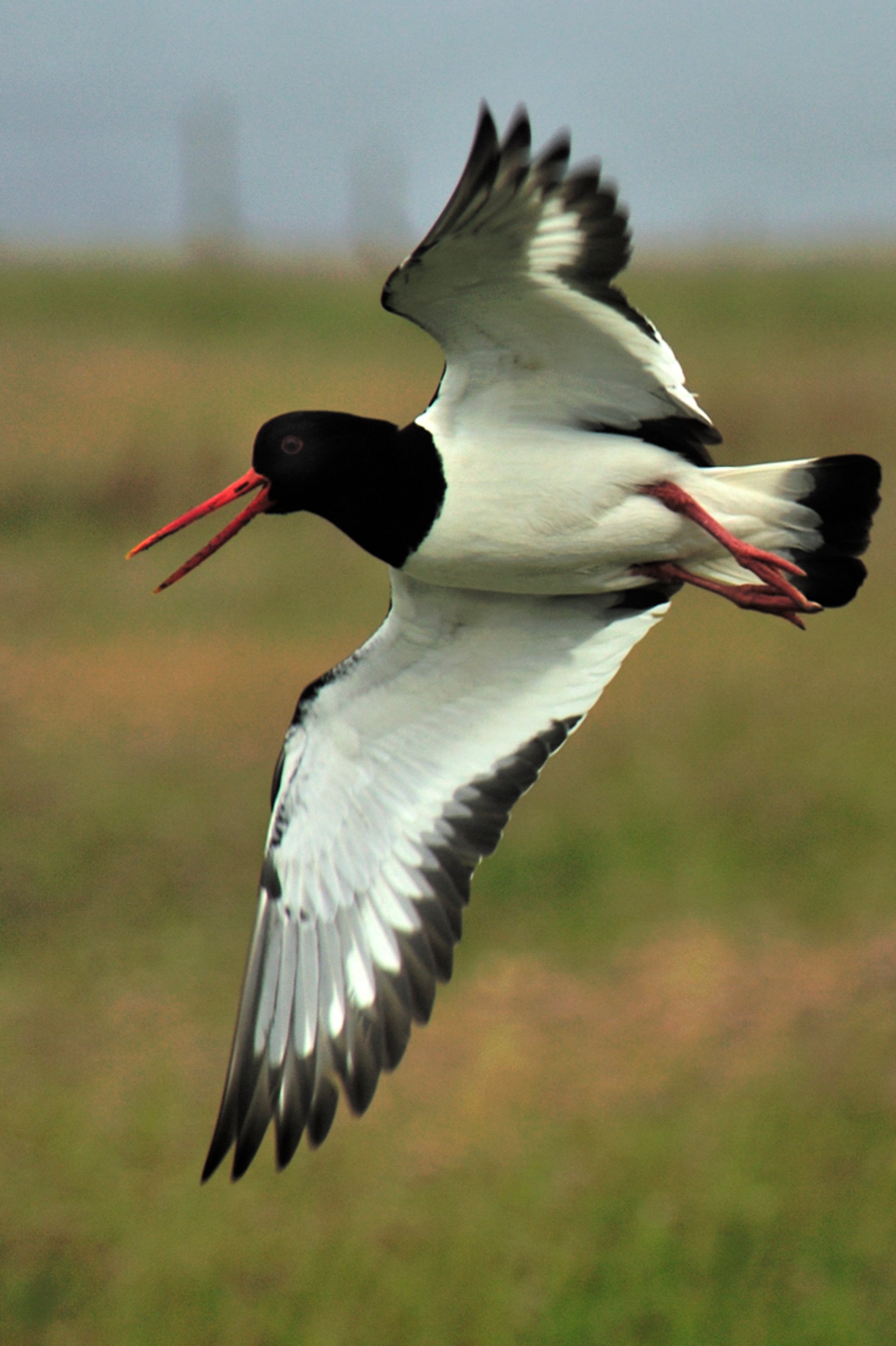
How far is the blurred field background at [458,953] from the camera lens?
993cm

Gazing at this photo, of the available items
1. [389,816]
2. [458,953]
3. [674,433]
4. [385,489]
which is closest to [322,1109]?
[389,816]

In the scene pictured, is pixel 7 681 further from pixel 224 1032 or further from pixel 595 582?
pixel 595 582

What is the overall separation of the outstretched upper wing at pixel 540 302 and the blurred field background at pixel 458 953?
21.8 feet

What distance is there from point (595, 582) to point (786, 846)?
11.2m

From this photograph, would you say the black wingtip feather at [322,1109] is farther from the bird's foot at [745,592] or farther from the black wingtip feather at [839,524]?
the black wingtip feather at [839,524]

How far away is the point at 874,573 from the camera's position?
72.8ft

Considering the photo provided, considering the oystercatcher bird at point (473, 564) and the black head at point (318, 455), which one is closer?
the oystercatcher bird at point (473, 564)

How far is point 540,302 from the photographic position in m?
4.04

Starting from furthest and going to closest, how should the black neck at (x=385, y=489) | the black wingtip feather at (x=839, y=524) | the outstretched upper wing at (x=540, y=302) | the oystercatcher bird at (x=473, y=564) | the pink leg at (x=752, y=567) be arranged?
the black wingtip feather at (x=839, y=524)
the pink leg at (x=752, y=567)
the black neck at (x=385, y=489)
the oystercatcher bird at (x=473, y=564)
the outstretched upper wing at (x=540, y=302)

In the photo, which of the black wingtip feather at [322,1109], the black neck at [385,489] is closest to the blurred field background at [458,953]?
the black wingtip feather at [322,1109]

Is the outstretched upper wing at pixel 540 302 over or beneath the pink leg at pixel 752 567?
over

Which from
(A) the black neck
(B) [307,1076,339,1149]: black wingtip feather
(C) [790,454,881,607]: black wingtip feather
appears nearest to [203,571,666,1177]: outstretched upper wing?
(B) [307,1076,339,1149]: black wingtip feather

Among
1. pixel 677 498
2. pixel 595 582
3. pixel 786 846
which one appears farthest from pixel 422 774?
pixel 786 846

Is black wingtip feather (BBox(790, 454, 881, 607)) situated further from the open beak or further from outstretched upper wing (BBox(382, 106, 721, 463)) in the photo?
the open beak
